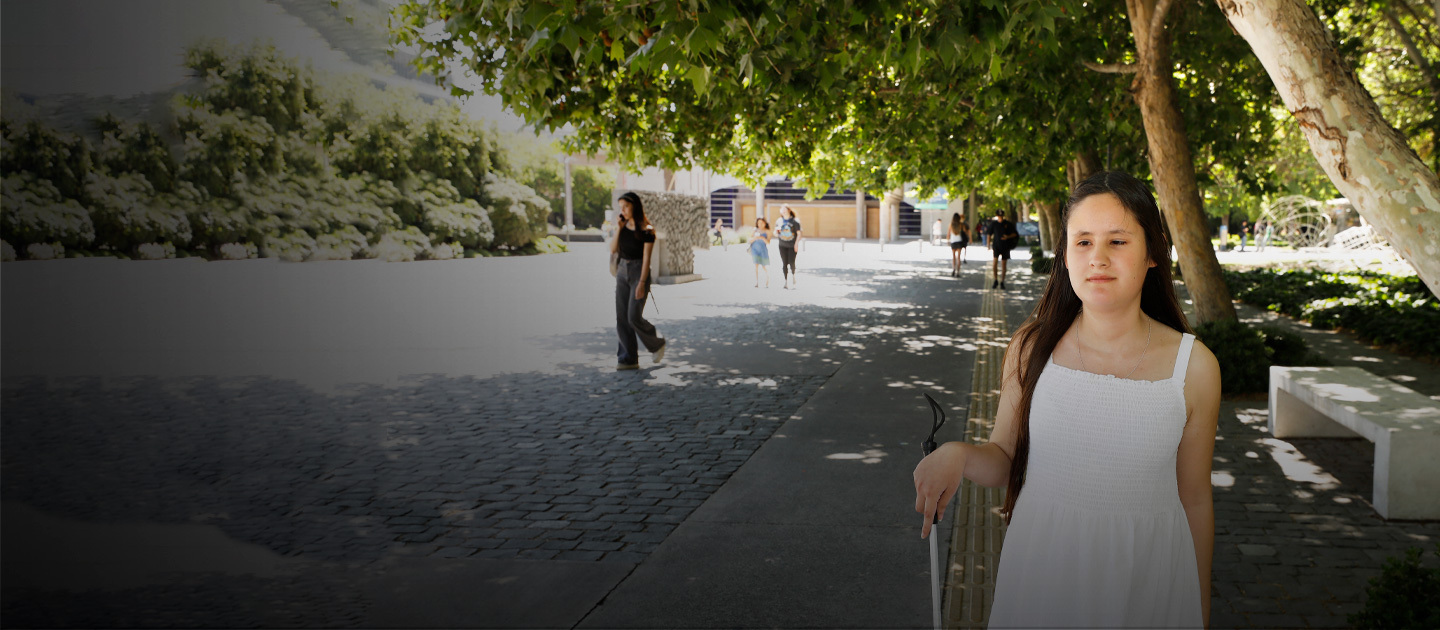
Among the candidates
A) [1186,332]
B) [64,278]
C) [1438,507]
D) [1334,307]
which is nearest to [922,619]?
[1186,332]

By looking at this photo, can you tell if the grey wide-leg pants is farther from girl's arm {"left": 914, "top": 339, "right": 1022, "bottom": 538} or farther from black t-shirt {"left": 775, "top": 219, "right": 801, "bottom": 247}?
black t-shirt {"left": 775, "top": 219, "right": 801, "bottom": 247}

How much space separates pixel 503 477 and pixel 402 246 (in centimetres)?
1477

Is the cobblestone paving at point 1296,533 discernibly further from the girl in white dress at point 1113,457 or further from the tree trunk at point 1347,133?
the girl in white dress at point 1113,457

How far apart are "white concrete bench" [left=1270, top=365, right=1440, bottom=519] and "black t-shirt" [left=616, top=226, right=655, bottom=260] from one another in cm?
611

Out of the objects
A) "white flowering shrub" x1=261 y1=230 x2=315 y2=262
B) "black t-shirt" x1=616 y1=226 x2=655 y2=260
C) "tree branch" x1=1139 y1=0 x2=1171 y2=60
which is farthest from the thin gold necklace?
"white flowering shrub" x1=261 y1=230 x2=315 y2=262

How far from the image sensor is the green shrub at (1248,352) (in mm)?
9258

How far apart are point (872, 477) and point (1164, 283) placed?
4104 millimetres

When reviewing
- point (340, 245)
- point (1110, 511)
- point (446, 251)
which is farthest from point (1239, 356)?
point (446, 251)

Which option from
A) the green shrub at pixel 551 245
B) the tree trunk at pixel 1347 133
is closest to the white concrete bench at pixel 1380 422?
the tree trunk at pixel 1347 133

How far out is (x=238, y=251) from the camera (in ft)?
45.0

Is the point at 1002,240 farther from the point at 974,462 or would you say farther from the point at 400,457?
the point at 974,462

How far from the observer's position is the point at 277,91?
12461 mm

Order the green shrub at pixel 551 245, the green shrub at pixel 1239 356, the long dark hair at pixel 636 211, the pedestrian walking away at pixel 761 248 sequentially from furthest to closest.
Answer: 1. the green shrub at pixel 551 245
2. the pedestrian walking away at pixel 761 248
3. the long dark hair at pixel 636 211
4. the green shrub at pixel 1239 356

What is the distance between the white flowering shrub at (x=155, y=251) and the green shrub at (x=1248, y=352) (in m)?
11.3
